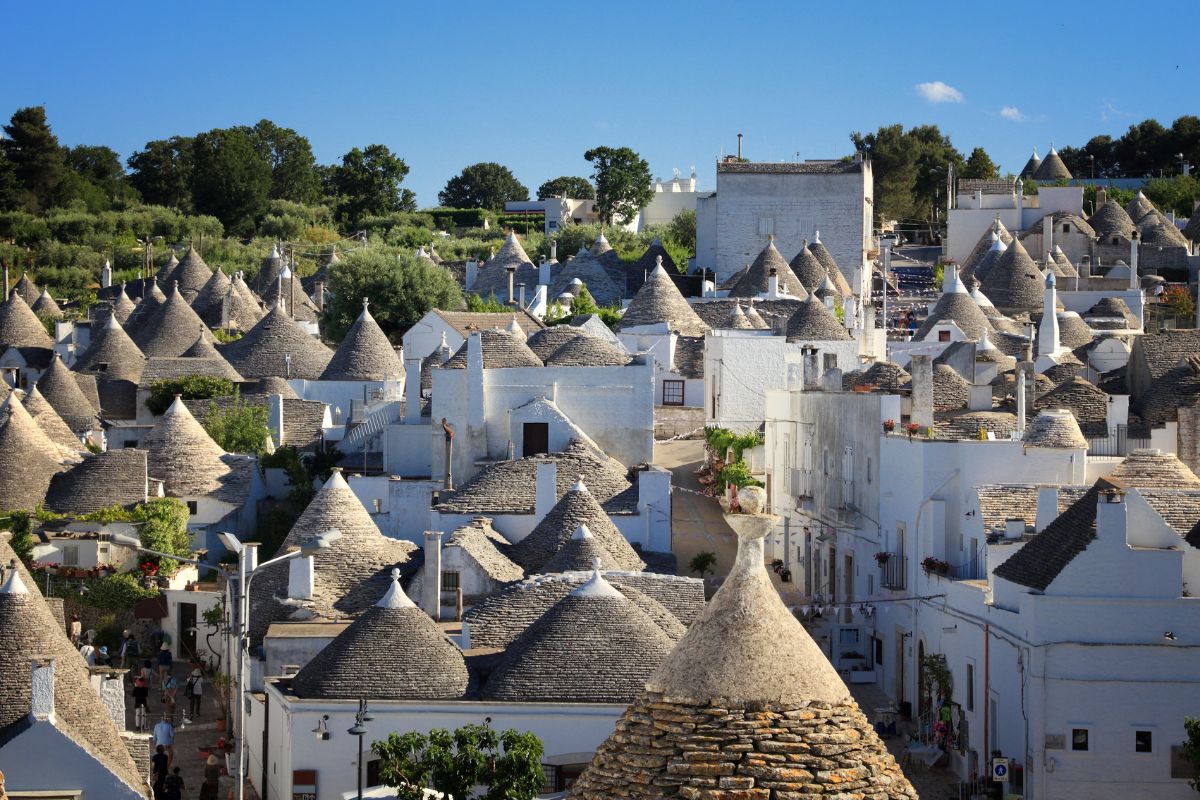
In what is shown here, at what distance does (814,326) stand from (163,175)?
72.5 metres

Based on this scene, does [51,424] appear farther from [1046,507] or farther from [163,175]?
[163,175]

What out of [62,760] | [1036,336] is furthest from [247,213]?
[62,760]

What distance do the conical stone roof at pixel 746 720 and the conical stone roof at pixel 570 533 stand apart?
79.3ft

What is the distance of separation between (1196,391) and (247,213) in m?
84.2

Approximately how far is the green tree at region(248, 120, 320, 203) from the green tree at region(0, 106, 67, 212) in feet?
44.7

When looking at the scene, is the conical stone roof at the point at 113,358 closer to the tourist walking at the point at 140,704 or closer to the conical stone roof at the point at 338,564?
the conical stone roof at the point at 338,564

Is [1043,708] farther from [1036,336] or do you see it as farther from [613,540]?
[1036,336]

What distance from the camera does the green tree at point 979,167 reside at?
4318 inches

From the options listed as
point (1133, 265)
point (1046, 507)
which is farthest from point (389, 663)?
point (1133, 265)

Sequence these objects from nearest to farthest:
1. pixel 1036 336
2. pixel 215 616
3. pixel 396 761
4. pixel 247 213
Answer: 1. pixel 396 761
2. pixel 215 616
3. pixel 1036 336
4. pixel 247 213

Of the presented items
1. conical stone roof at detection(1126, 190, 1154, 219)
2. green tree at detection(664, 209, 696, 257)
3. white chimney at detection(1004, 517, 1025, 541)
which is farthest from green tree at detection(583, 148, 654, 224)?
white chimney at detection(1004, 517, 1025, 541)

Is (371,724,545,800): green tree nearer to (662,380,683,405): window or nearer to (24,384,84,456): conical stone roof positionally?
(24,384,84,456): conical stone roof

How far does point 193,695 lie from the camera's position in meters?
36.6

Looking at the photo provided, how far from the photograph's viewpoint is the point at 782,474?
160ft
